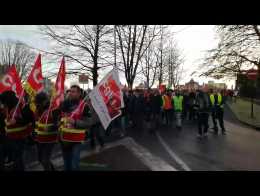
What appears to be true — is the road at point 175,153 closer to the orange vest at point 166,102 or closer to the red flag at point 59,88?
the red flag at point 59,88

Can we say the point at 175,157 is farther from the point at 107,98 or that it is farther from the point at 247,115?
the point at 247,115

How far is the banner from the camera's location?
535cm

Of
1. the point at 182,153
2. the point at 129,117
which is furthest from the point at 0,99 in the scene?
the point at 129,117

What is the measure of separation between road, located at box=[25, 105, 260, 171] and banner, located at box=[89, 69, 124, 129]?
2102mm

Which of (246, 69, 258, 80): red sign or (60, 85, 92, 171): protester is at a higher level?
(246, 69, 258, 80): red sign

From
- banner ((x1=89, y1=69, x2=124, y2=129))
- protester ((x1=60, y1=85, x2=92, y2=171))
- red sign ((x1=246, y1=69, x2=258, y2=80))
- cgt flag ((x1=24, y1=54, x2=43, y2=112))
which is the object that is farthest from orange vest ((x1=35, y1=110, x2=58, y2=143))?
red sign ((x1=246, y1=69, x2=258, y2=80))

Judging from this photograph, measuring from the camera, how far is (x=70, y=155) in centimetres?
542

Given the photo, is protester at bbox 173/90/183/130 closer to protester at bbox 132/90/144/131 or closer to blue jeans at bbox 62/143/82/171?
protester at bbox 132/90/144/131

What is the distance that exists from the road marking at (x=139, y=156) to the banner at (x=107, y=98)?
85.7 inches

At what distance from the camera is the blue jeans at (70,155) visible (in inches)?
210

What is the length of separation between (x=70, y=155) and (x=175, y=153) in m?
4.29

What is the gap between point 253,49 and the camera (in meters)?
18.0
